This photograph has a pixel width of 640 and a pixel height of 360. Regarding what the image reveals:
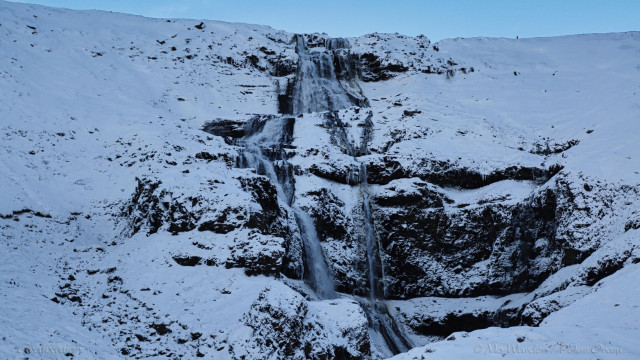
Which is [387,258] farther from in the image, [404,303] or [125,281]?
[125,281]

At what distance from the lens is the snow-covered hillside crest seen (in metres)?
14.9

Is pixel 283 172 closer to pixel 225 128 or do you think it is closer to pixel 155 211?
pixel 225 128

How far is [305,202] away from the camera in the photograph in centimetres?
2394

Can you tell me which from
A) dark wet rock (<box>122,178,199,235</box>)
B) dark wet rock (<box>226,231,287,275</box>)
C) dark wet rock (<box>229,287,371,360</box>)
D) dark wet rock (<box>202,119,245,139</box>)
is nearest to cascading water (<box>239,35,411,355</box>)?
dark wet rock (<box>202,119,245,139</box>)

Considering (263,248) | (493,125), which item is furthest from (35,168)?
(493,125)

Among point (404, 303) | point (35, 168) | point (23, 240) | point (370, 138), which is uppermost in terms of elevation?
point (370, 138)

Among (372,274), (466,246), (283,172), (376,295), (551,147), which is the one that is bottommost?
(376,295)

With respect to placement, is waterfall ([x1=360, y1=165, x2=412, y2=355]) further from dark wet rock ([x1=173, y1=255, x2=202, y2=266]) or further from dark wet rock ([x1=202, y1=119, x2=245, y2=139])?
dark wet rock ([x1=202, y1=119, x2=245, y2=139])

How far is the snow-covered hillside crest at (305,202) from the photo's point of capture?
585 inches

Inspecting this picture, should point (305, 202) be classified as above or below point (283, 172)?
below

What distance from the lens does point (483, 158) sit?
86.2ft

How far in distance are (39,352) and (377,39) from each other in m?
39.8

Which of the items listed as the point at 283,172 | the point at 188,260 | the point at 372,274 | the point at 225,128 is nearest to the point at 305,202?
the point at 283,172

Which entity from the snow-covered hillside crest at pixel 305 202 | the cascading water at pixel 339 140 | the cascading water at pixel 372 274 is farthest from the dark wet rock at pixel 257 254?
the cascading water at pixel 372 274
